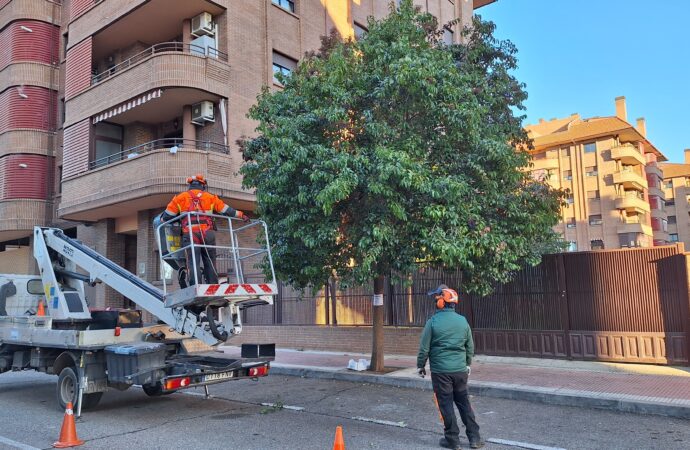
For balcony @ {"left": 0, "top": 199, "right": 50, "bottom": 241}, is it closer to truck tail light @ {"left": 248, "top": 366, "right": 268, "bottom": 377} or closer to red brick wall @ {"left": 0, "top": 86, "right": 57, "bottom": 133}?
red brick wall @ {"left": 0, "top": 86, "right": 57, "bottom": 133}

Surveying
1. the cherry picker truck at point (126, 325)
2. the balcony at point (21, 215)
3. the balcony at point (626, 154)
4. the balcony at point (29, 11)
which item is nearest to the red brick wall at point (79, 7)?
the balcony at point (29, 11)

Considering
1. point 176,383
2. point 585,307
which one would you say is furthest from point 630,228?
point 176,383

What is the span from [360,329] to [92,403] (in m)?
7.25

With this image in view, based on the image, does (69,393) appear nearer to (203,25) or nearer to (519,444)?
(519,444)

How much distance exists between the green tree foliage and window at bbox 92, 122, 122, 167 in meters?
11.8

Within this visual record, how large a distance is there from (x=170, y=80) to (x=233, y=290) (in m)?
11.9

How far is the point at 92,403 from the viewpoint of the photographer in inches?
337

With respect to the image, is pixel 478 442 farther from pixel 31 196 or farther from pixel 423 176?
pixel 31 196

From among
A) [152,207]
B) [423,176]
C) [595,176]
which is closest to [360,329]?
[423,176]

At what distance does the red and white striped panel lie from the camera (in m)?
7.20

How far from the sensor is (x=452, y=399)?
6.26 metres

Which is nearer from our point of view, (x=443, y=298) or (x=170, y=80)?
(x=443, y=298)

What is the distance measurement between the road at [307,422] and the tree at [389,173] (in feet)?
7.36

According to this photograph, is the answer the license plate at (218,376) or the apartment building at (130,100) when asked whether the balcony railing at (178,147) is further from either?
the license plate at (218,376)
